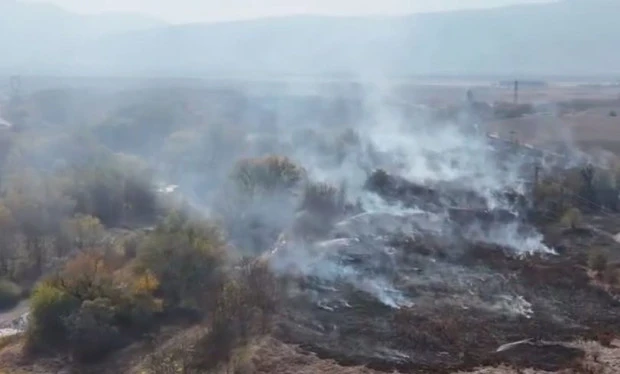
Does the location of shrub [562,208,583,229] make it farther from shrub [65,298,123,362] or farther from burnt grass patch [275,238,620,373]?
shrub [65,298,123,362]

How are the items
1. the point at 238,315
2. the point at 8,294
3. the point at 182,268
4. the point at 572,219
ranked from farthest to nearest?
the point at 572,219 → the point at 8,294 → the point at 182,268 → the point at 238,315

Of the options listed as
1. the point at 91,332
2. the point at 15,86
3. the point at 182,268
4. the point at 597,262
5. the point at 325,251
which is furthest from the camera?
the point at 15,86

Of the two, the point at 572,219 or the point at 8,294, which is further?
the point at 572,219

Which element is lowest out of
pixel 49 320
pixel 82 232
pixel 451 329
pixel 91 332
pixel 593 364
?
pixel 593 364

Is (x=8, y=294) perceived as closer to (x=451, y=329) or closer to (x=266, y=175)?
(x=266, y=175)

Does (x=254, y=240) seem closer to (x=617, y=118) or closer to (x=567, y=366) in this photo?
(x=567, y=366)

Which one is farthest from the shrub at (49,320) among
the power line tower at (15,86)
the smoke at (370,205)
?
the power line tower at (15,86)

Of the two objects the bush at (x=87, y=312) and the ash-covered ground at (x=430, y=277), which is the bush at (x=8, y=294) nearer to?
the bush at (x=87, y=312)

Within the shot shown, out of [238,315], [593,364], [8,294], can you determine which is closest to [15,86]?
[8,294]
